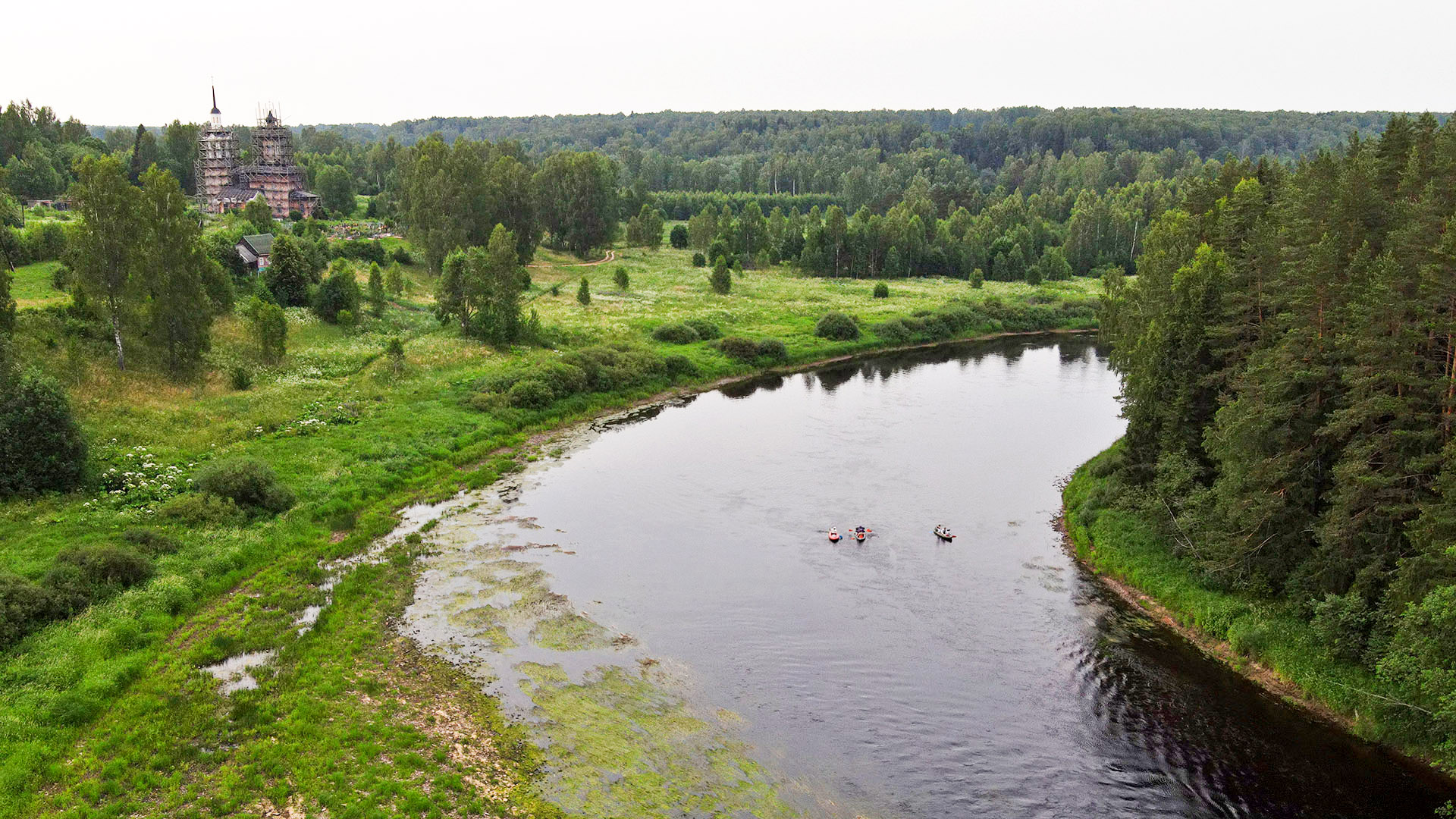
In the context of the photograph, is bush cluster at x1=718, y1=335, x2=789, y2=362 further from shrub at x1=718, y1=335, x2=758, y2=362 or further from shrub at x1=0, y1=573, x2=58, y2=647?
shrub at x1=0, y1=573, x2=58, y2=647

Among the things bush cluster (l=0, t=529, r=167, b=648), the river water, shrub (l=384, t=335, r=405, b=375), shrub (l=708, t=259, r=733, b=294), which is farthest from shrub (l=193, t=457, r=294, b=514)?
shrub (l=708, t=259, r=733, b=294)

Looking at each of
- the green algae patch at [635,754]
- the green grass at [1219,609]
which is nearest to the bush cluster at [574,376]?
the green algae patch at [635,754]

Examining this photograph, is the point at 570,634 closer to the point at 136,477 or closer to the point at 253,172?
the point at 136,477

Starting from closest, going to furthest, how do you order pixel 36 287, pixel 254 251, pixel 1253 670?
pixel 1253 670 → pixel 36 287 → pixel 254 251

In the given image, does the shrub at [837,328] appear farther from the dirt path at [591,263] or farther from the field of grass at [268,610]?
the dirt path at [591,263]

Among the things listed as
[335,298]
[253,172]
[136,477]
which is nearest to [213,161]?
[253,172]

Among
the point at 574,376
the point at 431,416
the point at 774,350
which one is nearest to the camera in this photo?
the point at 431,416
